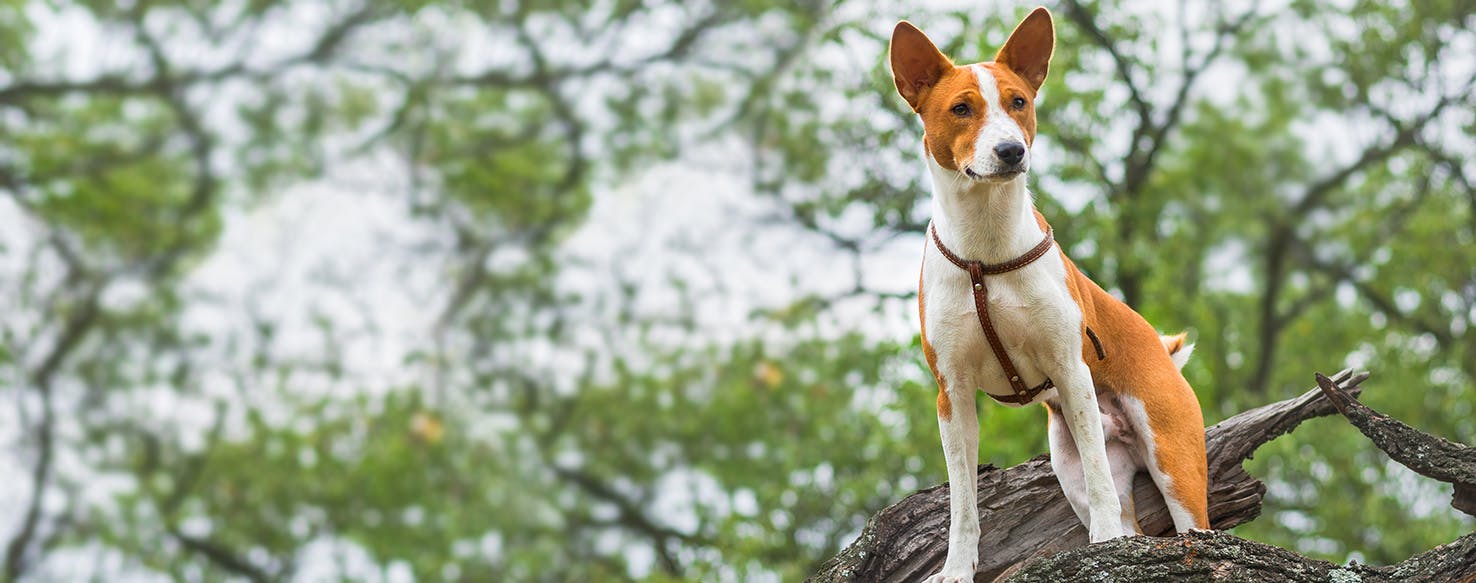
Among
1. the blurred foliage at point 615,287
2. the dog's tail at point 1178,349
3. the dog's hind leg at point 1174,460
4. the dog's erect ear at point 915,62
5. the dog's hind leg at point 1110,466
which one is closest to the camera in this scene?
the dog's erect ear at point 915,62

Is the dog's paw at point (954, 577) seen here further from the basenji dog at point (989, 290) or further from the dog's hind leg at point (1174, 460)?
the dog's hind leg at point (1174, 460)

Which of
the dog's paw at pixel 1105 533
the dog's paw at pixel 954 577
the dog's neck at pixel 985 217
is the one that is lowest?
the dog's paw at pixel 1105 533

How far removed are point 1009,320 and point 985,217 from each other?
395mm

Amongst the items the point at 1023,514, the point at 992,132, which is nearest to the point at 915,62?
the point at 992,132

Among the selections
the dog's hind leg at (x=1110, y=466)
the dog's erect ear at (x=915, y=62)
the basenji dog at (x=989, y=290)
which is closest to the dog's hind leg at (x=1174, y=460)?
the dog's hind leg at (x=1110, y=466)

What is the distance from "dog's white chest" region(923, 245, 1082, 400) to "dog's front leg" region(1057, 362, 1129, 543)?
9 cm

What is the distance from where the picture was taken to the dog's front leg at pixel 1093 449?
5316 mm

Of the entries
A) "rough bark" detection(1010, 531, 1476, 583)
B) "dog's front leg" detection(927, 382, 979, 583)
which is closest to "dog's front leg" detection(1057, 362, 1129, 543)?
"rough bark" detection(1010, 531, 1476, 583)

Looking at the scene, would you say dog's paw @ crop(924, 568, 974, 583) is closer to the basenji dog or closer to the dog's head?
the basenji dog

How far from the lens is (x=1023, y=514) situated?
601 cm

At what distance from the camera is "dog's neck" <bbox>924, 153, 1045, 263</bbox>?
525 centimetres

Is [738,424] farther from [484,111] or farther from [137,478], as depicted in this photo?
[137,478]

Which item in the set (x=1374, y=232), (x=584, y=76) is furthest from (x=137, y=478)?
(x=1374, y=232)

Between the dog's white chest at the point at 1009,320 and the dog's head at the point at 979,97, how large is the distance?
1.57 feet
